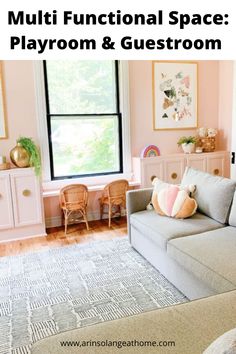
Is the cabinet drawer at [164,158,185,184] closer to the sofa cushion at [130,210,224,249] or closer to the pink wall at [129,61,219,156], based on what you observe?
the pink wall at [129,61,219,156]

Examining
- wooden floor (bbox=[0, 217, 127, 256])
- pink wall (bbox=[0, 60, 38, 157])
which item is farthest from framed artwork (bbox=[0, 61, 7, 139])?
wooden floor (bbox=[0, 217, 127, 256])

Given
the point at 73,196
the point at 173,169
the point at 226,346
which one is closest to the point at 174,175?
the point at 173,169

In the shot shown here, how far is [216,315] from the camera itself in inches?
56.9

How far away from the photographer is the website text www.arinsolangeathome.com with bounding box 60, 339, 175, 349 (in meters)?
1.26

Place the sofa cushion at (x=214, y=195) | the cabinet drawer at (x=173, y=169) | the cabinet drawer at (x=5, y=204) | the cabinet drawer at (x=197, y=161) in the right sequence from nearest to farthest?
the sofa cushion at (x=214, y=195) < the cabinet drawer at (x=5, y=204) < the cabinet drawer at (x=173, y=169) < the cabinet drawer at (x=197, y=161)

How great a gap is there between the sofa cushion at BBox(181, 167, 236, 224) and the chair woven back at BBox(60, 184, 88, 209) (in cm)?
150

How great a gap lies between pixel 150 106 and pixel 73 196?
6.23 ft

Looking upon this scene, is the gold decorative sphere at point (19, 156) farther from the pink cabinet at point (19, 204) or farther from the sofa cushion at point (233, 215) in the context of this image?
the sofa cushion at point (233, 215)

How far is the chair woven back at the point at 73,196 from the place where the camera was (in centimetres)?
398

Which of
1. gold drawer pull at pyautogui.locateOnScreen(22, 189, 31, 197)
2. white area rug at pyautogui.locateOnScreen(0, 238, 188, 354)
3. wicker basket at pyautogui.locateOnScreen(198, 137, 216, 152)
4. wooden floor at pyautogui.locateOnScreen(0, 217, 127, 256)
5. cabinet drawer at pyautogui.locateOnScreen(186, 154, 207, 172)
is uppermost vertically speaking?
wicker basket at pyautogui.locateOnScreen(198, 137, 216, 152)

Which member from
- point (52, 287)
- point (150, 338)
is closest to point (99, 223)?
point (52, 287)

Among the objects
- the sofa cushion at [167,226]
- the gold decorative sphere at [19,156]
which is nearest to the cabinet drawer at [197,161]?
the sofa cushion at [167,226]

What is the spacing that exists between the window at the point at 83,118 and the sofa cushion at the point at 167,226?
1693mm

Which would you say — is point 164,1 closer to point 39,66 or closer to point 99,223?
point 39,66
